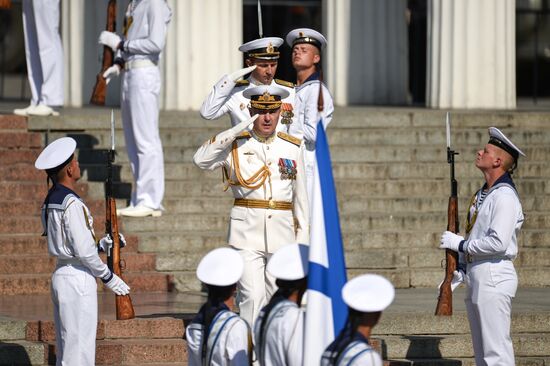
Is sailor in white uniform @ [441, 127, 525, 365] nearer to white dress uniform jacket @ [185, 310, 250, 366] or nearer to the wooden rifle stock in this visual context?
the wooden rifle stock

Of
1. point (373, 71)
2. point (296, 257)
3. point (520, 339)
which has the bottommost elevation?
point (520, 339)

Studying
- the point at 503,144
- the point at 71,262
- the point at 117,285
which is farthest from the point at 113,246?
the point at 503,144

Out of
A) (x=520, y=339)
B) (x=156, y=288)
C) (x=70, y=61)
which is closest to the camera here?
(x=520, y=339)

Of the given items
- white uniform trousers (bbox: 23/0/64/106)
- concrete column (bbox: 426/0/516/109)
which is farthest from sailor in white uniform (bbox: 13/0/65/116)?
concrete column (bbox: 426/0/516/109)

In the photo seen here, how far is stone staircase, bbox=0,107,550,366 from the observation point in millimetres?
13062

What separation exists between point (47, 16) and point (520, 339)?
7.45 meters

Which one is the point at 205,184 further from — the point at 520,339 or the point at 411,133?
the point at 520,339

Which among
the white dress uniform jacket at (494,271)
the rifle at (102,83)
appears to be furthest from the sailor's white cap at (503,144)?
the rifle at (102,83)

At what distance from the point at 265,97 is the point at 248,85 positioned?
0.96m

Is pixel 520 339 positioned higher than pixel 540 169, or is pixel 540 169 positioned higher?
pixel 540 169

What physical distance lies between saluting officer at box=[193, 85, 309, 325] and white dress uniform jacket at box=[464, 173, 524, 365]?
49.4 inches

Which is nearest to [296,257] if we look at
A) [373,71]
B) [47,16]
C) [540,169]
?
[540,169]

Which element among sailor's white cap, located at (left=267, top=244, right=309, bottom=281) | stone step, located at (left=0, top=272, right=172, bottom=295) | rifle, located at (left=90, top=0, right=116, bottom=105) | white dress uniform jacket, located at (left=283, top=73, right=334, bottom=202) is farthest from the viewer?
rifle, located at (left=90, top=0, right=116, bottom=105)

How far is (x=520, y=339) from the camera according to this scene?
43.0 ft
